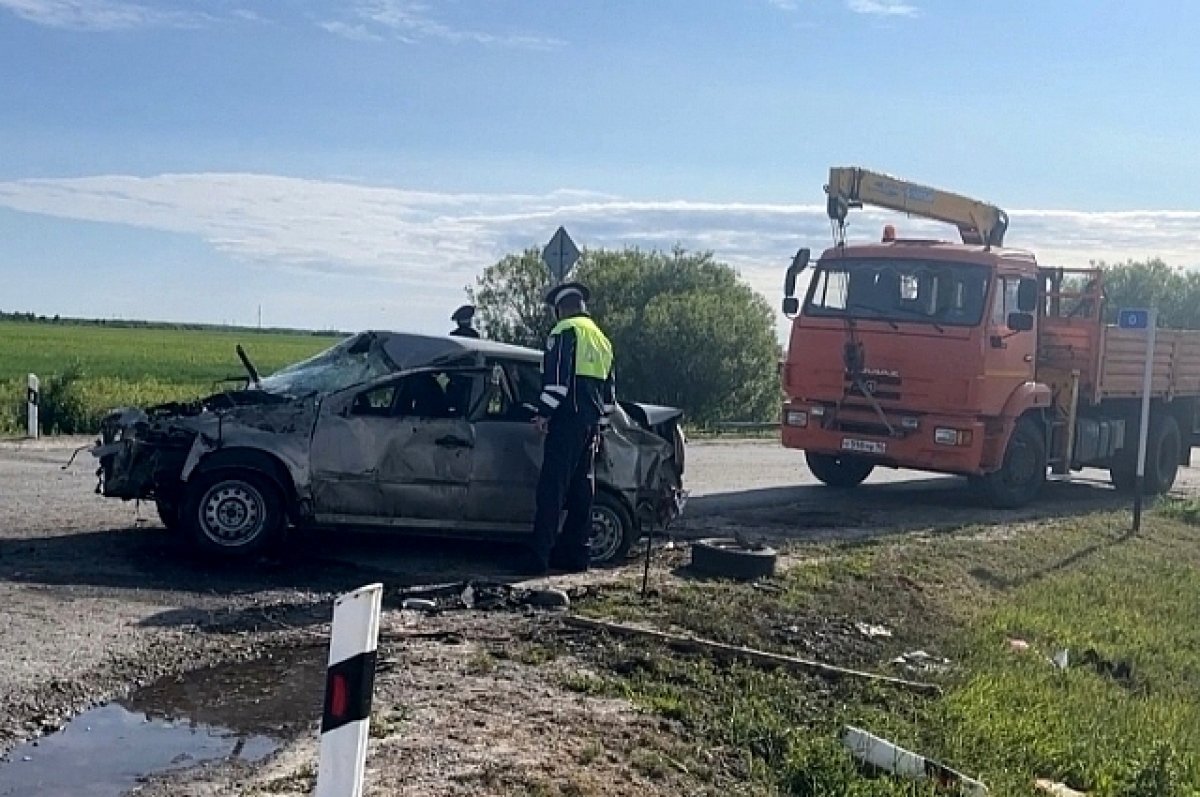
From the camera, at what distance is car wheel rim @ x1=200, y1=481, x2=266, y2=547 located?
31.9 ft

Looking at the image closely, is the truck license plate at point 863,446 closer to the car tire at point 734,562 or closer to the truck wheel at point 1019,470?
the truck wheel at point 1019,470

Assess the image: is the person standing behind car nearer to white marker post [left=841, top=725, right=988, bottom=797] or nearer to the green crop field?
the green crop field

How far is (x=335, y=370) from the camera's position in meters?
10.5

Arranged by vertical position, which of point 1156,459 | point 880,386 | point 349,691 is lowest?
point 349,691

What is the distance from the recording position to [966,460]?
48.9 feet

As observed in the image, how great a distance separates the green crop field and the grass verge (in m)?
4.89

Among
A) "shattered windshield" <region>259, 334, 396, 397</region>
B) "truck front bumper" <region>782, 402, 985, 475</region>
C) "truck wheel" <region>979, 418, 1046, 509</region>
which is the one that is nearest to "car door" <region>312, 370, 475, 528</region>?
"shattered windshield" <region>259, 334, 396, 397</region>

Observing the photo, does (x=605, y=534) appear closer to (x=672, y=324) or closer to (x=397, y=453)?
(x=397, y=453)

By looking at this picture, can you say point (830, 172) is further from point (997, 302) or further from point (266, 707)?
point (266, 707)

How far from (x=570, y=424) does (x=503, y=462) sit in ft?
2.17

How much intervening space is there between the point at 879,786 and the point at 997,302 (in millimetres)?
10018

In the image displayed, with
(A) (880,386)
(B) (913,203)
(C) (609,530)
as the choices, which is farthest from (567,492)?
(B) (913,203)

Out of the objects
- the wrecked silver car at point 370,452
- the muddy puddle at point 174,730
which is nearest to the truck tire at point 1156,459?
the wrecked silver car at point 370,452

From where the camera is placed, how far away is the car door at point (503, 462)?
1038cm
